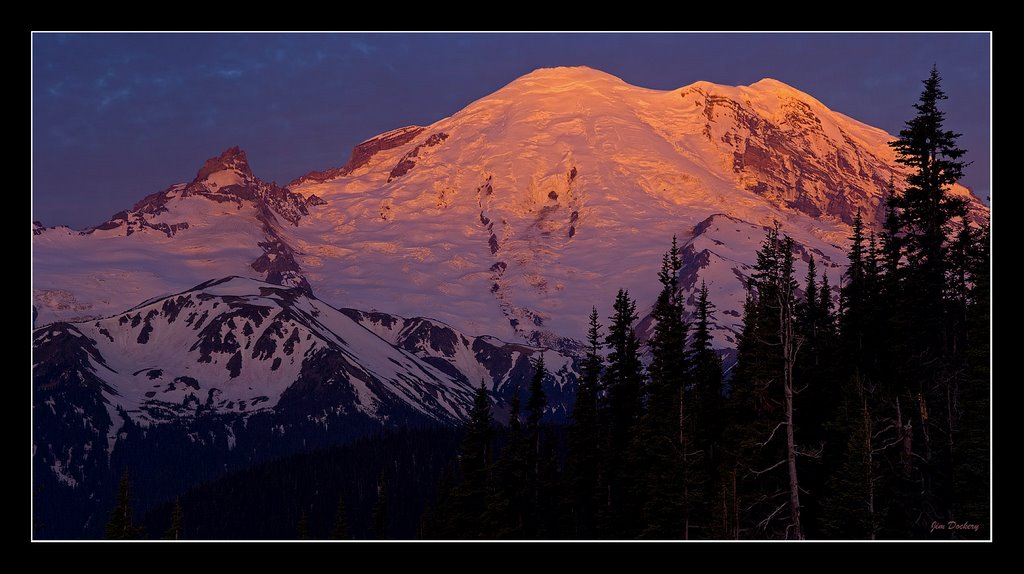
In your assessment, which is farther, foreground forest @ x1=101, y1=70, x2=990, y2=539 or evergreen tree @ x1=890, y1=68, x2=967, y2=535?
evergreen tree @ x1=890, y1=68, x2=967, y2=535

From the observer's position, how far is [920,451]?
65.0 m

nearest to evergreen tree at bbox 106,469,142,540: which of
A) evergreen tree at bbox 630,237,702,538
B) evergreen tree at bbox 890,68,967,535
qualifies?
evergreen tree at bbox 630,237,702,538

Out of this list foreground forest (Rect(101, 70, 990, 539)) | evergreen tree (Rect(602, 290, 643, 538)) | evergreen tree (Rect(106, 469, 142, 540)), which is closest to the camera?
foreground forest (Rect(101, 70, 990, 539))

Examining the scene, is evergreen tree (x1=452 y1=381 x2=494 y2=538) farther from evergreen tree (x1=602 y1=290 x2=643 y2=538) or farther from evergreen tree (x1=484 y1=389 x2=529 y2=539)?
evergreen tree (x1=602 y1=290 x2=643 y2=538)

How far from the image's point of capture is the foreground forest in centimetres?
5616

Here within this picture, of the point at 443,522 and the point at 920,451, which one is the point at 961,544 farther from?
the point at 443,522

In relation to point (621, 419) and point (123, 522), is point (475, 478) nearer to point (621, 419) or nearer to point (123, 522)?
point (621, 419)

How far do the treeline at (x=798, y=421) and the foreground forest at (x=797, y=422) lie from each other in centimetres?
14

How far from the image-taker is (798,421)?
6938cm

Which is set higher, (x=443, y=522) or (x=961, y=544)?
(x=961, y=544)

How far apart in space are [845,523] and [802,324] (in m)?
30.3

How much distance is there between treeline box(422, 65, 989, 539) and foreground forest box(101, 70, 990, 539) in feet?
0.47

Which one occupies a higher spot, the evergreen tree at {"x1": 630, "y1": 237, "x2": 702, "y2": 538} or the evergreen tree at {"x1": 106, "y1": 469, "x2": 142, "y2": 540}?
the evergreen tree at {"x1": 630, "y1": 237, "x2": 702, "y2": 538}
